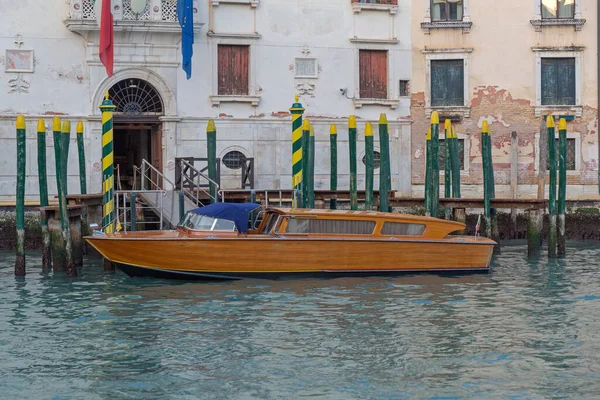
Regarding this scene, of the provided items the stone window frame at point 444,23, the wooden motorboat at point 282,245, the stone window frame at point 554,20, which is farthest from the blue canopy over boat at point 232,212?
the stone window frame at point 554,20

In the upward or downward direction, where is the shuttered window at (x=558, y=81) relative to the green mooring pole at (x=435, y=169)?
upward

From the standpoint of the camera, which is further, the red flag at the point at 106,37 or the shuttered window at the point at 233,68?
the shuttered window at the point at 233,68

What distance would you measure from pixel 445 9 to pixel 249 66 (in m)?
5.27

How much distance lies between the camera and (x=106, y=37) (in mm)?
26062

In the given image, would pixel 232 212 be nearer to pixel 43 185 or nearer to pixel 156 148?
pixel 43 185

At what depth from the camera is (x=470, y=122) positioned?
29.4m

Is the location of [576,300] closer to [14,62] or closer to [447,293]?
[447,293]

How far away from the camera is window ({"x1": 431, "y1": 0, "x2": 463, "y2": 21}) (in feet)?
96.0

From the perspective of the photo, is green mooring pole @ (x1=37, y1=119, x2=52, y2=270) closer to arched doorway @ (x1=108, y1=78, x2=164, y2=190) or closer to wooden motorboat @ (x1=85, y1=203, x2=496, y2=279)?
wooden motorboat @ (x1=85, y1=203, x2=496, y2=279)

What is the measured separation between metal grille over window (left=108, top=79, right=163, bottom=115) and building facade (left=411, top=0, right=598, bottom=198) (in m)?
6.48

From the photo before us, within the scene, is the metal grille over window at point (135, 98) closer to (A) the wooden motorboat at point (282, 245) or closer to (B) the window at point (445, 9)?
(B) the window at point (445, 9)

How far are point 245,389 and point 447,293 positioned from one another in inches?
276

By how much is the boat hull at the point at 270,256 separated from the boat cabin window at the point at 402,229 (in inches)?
7.2

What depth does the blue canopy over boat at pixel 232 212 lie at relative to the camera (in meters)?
18.9
